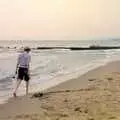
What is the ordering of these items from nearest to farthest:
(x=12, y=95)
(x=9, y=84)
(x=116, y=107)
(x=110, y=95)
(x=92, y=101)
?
(x=116, y=107) < (x=92, y=101) < (x=110, y=95) < (x=12, y=95) < (x=9, y=84)

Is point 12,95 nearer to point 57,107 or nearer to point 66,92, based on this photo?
point 66,92

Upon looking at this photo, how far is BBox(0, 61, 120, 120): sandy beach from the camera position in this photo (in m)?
5.74

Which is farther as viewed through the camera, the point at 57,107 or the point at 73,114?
the point at 57,107

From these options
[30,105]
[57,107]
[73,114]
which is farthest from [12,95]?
[73,114]

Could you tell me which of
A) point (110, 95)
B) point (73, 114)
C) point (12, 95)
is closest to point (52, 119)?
point (73, 114)

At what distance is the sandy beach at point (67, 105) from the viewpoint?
574cm

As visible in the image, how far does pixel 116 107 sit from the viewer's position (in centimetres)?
615

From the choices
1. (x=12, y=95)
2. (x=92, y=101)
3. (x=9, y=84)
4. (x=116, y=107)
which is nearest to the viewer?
(x=116, y=107)

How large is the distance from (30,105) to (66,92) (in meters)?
1.82

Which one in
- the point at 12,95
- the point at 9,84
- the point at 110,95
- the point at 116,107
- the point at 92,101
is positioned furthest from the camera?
the point at 9,84

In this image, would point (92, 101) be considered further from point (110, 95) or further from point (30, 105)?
point (30, 105)

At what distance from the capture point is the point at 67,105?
6.68 metres

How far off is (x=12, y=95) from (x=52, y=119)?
293cm

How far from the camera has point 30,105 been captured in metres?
6.96
